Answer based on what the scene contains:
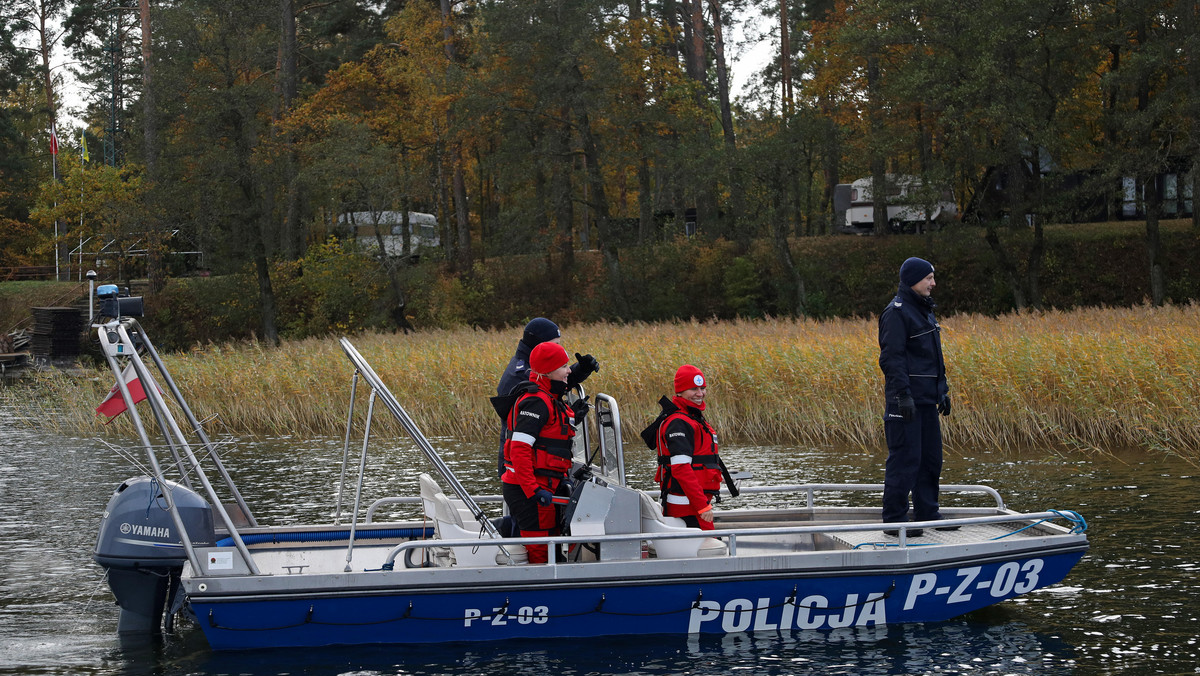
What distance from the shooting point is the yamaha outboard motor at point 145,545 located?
7.94 metres

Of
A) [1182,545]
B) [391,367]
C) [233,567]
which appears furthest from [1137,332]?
[233,567]

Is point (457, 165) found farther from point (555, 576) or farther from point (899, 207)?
point (555, 576)

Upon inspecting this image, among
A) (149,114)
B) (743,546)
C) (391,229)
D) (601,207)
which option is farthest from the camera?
(391,229)

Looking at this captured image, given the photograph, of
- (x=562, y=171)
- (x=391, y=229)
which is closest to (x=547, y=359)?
(x=562, y=171)

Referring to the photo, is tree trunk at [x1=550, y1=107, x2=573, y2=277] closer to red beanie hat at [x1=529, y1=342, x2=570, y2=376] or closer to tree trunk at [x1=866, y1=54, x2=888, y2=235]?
tree trunk at [x1=866, y1=54, x2=888, y2=235]

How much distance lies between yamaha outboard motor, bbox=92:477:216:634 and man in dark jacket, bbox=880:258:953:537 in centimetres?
514

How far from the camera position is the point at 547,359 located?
7.73 metres

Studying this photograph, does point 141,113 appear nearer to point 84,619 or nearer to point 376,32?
point 376,32

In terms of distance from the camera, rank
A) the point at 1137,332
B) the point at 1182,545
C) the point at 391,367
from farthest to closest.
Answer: the point at 391,367, the point at 1137,332, the point at 1182,545

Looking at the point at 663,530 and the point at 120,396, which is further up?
the point at 120,396

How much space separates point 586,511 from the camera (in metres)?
7.85

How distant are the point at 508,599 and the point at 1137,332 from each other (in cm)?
1400

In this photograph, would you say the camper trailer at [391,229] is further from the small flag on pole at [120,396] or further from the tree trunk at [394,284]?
the small flag on pole at [120,396]

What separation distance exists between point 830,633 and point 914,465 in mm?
1474
